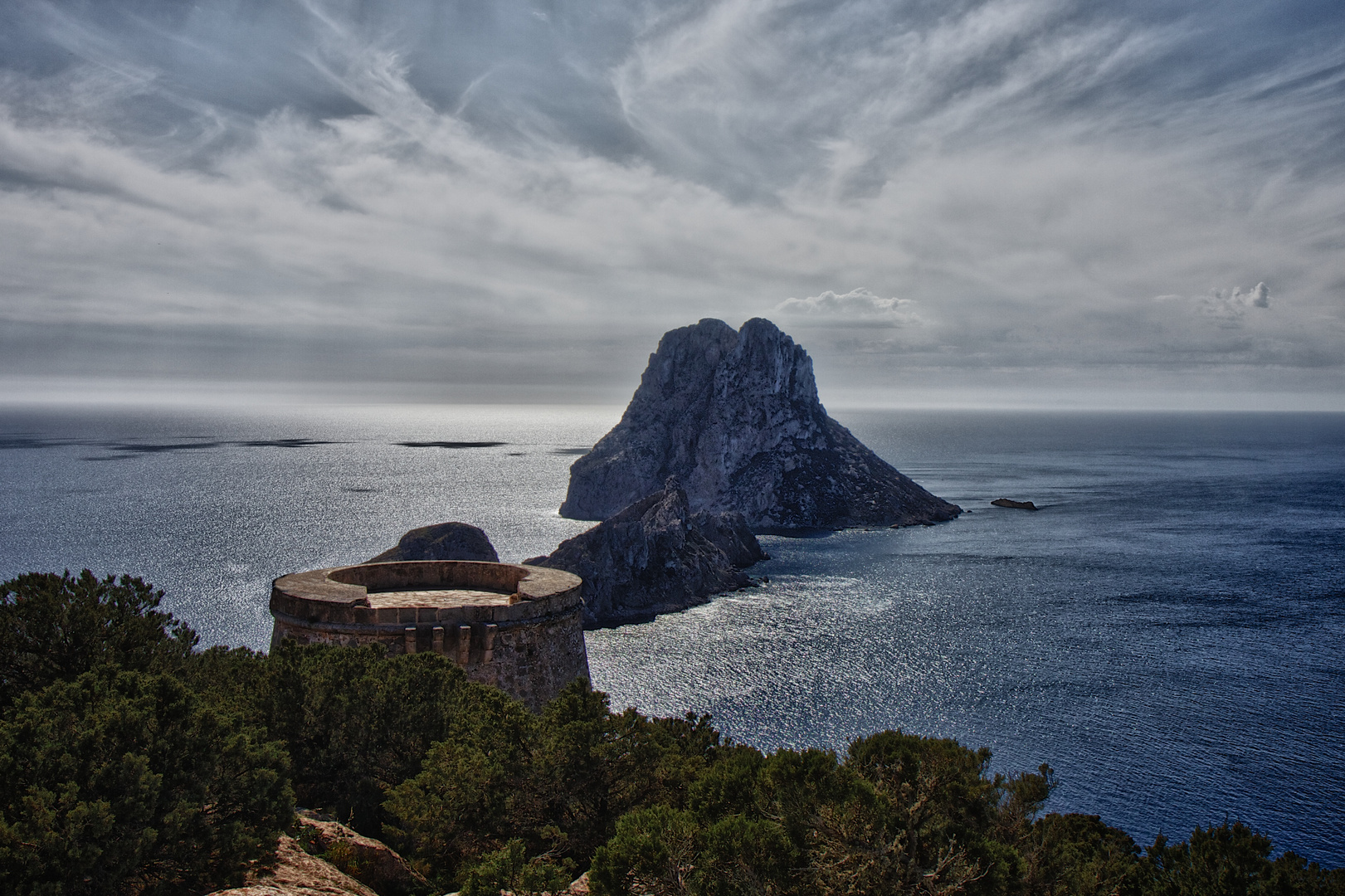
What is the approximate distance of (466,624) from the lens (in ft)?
60.3

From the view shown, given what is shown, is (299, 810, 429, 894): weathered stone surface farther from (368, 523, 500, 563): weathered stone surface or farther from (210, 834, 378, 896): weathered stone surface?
(368, 523, 500, 563): weathered stone surface

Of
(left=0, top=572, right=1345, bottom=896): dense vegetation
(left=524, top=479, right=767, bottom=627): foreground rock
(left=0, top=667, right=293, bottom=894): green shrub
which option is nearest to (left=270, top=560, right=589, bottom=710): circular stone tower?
(left=0, top=572, right=1345, bottom=896): dense vegetation

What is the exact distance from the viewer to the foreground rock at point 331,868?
29.2ft

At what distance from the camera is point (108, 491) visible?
11938 centimetres

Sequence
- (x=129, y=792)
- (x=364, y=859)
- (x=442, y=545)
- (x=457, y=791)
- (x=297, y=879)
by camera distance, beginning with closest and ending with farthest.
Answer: (x=129, y=792)
(x=297, y=879)
(x=364, y=859)
(x=457, y=791)
(x=442, y=545)

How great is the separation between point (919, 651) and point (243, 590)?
52.6m

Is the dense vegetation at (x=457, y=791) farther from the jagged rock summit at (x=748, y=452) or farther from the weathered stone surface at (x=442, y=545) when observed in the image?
the jagged rock summit at (x=748, y=452)

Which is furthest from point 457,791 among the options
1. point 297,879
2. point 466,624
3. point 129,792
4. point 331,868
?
point 466,624

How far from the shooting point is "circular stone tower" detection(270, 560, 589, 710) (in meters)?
18.0

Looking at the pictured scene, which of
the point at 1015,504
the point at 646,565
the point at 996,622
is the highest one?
the point at 1015,504

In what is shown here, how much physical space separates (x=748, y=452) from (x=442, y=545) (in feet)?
209

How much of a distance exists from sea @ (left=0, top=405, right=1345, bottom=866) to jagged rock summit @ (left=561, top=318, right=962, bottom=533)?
7.52 meters

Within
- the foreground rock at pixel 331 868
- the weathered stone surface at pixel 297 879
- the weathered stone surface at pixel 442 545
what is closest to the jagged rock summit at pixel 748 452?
the weathered stone surface at pixel 442 545

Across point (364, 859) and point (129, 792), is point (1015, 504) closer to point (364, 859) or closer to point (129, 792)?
point (364, 859)
